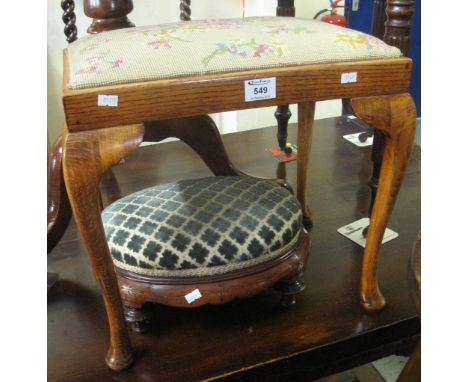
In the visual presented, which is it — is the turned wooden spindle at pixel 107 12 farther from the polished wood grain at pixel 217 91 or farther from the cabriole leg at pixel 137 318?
the cabriole leg at pixel 137 318

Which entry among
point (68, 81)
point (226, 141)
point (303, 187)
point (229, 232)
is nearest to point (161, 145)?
point (226, 141)

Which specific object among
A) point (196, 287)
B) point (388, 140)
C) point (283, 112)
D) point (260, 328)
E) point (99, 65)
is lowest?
point (260, 328)

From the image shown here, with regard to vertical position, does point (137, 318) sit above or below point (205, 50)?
below

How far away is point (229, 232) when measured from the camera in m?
0.75

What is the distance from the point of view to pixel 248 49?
0.59 metres

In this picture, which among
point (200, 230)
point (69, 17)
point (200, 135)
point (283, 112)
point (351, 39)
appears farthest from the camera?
point (283, 112)

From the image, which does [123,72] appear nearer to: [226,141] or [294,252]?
[294,252]

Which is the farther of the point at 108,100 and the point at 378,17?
the point at 378,17

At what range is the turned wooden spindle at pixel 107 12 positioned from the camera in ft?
3.31

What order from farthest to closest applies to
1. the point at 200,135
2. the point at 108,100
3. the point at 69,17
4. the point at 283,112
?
the point at 283,112
the point at 69,17
the point at 200,135
the point at 108,100

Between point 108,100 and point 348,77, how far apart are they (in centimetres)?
33

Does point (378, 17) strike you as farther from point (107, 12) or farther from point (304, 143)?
point (107, 12)

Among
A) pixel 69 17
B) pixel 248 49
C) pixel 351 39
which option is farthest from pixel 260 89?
pixel 69 17

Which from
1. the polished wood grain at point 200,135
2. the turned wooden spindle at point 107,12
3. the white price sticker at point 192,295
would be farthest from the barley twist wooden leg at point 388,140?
the turned wooden spindle at point 107,12
